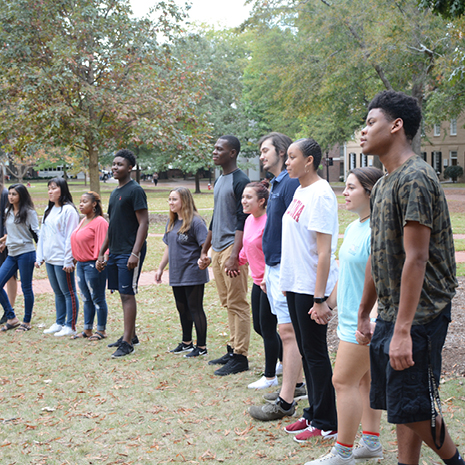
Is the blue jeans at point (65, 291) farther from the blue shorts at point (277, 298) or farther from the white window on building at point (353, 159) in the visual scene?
the white window on building at point (353, 159)

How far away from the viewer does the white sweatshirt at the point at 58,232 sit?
7.00 meters

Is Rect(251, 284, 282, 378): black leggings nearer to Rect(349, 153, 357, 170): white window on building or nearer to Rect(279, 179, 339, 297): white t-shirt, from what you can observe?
Rect(279, 179, 339, 297): white t-shirt

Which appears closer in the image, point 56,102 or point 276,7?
point 56,102

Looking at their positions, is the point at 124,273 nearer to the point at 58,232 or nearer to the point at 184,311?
the point at 184,311

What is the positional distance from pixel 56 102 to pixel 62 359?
43.3ft

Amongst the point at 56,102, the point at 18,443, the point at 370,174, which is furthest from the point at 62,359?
the point at 56,102

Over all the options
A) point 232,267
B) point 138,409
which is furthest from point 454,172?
point 138,409

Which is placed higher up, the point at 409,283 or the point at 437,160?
the point at 437,160

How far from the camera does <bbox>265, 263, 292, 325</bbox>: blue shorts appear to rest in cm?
441

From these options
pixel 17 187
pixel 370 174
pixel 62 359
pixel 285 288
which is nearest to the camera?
pixel 370 174

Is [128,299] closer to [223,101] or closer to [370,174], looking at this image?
[370,174]

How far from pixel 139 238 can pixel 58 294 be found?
71.0 inches

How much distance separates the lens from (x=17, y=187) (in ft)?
23.8

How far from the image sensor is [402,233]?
258 centimetres
